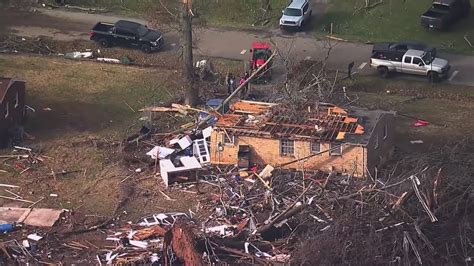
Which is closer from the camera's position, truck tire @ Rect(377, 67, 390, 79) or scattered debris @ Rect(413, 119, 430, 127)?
scattered debris @ Rect(413, 119, 430, 127)

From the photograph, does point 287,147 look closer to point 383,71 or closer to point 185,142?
→ point 185,142

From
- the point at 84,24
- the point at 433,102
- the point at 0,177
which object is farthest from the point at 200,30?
the point at 0,177

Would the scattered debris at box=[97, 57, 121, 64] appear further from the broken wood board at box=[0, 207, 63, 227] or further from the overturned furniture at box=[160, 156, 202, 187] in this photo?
the broken wood board at box=[0, 207, 63, 227]

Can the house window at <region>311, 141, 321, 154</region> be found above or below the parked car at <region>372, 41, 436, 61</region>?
above

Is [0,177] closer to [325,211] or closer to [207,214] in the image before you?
[207,214]

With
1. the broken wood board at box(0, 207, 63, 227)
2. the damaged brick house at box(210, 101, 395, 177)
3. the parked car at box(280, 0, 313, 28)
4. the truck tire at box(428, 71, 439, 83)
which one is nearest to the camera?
the broken wood board at box(0, 207, 63, 227)

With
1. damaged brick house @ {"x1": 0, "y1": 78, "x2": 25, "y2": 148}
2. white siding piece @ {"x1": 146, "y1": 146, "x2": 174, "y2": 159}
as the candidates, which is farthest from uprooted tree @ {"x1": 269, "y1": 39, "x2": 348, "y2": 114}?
damaged brick house @ {"x1": 0, "y1": 78, "x2": 25, "y2": 148}
